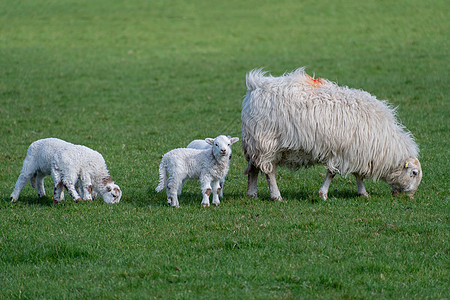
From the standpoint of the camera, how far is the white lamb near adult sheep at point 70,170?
9.55 meters

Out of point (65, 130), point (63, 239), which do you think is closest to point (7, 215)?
point (63, 239)

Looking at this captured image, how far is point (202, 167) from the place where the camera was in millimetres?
9477

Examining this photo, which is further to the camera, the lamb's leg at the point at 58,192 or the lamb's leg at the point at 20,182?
the lamb's leg at the point at 20,182

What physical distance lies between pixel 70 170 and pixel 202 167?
1999mm

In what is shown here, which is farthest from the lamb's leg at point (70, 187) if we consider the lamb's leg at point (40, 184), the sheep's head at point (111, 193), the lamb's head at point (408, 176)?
the lamb's head at point (408, 176)

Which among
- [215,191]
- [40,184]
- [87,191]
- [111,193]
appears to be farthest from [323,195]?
[40,184]

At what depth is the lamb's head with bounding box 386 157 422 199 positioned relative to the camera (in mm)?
10109

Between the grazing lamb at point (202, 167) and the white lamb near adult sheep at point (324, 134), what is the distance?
2.33 ft

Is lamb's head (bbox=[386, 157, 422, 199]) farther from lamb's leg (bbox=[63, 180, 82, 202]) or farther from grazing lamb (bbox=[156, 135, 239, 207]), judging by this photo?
lamb's leg (bbox=[63, 180, 82, 202])

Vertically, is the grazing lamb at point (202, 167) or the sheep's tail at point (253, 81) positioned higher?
the sheep's tail at point (253, 81)

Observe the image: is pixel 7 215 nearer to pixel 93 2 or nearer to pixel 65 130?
pixel 65 130

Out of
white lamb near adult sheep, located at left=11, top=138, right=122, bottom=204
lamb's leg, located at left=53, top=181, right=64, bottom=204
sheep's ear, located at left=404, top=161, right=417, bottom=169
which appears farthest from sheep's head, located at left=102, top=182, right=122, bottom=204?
sheep's ear, located at left=404, top=161, right=417, bottom=169

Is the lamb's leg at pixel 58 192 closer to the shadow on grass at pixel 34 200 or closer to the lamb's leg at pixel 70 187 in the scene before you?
the lamb's leg at pixel 70 187

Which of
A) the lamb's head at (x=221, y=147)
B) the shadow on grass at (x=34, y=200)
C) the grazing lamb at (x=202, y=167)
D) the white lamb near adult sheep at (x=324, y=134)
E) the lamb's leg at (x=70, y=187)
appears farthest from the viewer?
the shadow on grass at (x=34, y=200)
